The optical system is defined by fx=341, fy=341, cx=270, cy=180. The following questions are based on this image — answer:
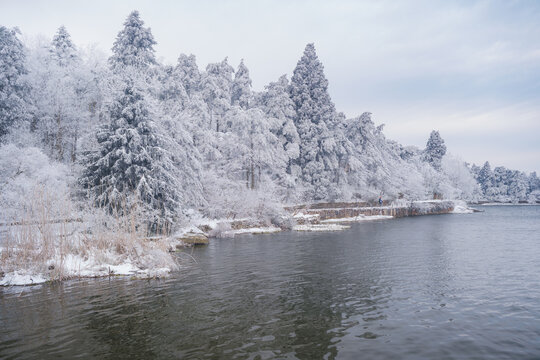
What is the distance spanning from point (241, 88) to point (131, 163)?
31877mm

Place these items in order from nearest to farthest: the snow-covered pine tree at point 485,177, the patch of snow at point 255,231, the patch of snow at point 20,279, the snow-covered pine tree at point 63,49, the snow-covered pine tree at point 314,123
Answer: the patch of snow at point 20,279, the patch of snow at point 255,231, the snow-covered pine tree at point 63,49, the snow-covered pine tree at point 314,123, the snow-covered pine tree at point 485,177

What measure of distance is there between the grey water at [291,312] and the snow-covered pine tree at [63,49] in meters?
32.1

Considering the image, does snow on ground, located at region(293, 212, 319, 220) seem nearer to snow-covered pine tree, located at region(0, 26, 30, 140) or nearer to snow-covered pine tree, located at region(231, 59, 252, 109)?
snow-covered pine tree, located at region(231, 59, 252, 109)

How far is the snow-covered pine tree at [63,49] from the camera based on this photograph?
36.8 m

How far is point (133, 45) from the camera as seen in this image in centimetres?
3294

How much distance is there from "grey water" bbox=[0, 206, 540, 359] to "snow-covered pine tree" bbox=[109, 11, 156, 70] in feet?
77.9

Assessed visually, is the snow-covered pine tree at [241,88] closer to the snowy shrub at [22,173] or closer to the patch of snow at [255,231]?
the patch of snow at [255,231]

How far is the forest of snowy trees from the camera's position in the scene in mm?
22609

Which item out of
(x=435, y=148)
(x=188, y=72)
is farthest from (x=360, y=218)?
(x=435, y=148)

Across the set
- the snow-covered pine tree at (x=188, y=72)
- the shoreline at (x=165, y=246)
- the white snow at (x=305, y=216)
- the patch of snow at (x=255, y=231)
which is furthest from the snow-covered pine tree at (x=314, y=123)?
the patch of snow at (x=255, y=231)

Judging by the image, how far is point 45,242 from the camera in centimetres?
1273

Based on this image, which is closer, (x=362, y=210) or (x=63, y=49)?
(x=63, y=49)

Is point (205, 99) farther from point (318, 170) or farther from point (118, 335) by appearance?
point (118, 335)

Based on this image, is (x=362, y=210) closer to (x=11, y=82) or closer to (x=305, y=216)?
(x=305, y=216)
